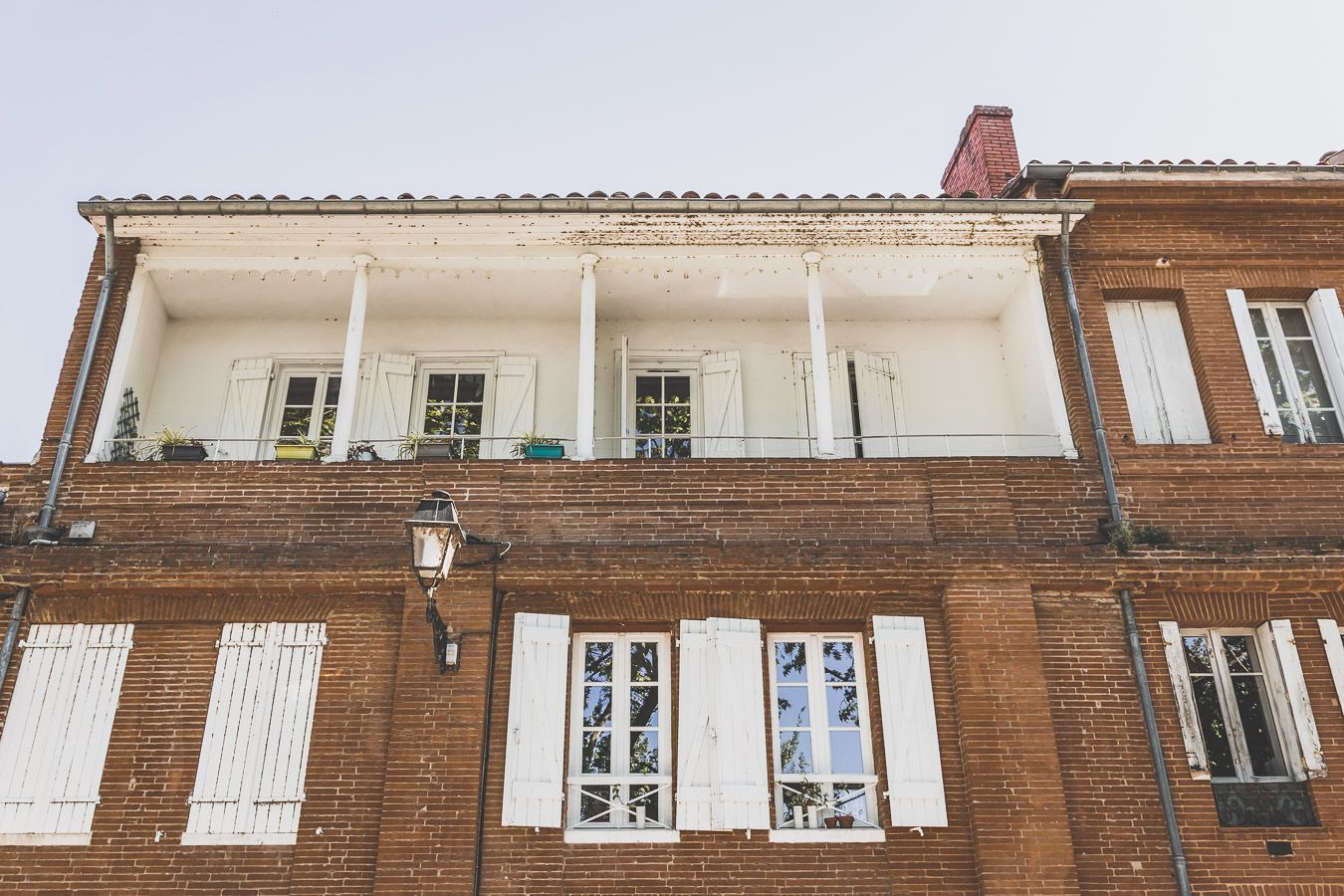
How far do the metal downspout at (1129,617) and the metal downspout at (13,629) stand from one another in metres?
9.47

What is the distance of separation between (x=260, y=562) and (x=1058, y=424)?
24.4 ft

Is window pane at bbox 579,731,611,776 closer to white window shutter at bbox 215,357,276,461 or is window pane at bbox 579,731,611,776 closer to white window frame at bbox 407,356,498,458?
white window frame at bbox 407,356,498,458

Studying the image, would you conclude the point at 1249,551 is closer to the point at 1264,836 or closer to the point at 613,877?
the point at 1264,836

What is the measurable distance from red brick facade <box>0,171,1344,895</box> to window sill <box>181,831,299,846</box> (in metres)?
0.06

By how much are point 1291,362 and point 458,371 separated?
867cm

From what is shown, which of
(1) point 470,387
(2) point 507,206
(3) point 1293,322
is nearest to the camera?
(2) point 507,206

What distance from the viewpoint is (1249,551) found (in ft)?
29.5

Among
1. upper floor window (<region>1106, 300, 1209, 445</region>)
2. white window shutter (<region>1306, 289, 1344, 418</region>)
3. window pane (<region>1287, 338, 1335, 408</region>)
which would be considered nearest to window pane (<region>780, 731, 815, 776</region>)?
upper floor window (<region>1106, 300, 1209, 445</region>)

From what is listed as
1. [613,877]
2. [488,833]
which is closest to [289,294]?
[488,833]

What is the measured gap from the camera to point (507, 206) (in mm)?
10102

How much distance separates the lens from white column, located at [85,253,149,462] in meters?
9.77

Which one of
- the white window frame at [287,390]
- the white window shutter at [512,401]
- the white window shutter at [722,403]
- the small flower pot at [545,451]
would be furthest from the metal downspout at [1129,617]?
the white window frame at [287,390]

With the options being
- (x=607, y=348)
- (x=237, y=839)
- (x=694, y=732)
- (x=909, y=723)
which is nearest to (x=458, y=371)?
(x=607, y=348)

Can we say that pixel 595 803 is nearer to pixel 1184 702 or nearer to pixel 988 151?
pixel 1184 702
